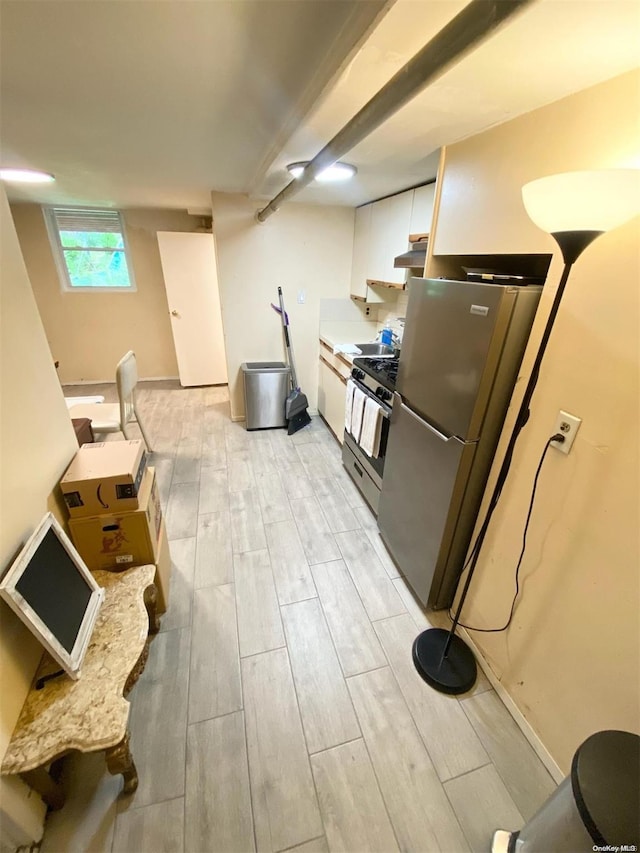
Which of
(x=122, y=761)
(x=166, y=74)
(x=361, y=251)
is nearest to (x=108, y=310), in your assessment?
(x=361, y=251)

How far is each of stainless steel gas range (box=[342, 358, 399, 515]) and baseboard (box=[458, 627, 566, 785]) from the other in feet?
3.04

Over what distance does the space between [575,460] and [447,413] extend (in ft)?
1.53

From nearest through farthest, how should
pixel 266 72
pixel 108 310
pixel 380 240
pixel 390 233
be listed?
pixel 266 72 < pixel 390 233 < pixel 380 240 < pixel 108 310

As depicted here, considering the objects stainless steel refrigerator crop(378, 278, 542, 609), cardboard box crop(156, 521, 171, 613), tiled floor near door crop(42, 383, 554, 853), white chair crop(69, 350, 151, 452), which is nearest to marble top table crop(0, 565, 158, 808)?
tiled floor near door crop(42, 383, 554, 853)

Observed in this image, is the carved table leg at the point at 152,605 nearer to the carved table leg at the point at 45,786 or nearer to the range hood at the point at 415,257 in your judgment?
the carved table leg at the point at 45,786

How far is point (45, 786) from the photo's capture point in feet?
3.35

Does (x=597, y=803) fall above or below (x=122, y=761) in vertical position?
above

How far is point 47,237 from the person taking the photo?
3.99 m

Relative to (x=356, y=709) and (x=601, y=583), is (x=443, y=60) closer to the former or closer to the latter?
(x=601, y=583)

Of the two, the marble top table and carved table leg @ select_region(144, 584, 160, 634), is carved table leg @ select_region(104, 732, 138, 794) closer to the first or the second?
the marble top table

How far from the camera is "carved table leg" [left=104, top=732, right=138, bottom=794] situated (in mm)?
1021

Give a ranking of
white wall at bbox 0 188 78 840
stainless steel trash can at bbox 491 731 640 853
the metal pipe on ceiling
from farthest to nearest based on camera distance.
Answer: white wall at bbox 0 188 78 840
stainless steel trash can at bbox 491 731 640 853
the metal pipe on ceiling

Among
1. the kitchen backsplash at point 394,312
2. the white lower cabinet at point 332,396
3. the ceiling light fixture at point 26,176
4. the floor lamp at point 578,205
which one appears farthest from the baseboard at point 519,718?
the ceiling light fixture at point 26,176

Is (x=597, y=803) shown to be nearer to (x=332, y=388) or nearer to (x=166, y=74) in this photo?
(x=166, y=74)
